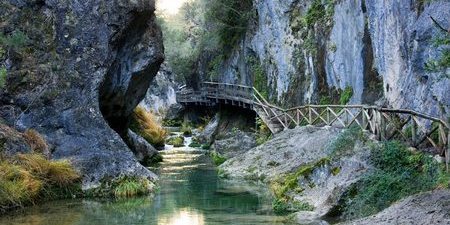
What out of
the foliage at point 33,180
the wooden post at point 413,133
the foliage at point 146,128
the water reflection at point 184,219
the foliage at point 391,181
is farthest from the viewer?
the foliage at point 146,128

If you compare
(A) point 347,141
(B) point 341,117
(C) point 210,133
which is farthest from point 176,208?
(C) point 210,133

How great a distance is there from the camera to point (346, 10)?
25.3 m

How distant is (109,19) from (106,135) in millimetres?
4609

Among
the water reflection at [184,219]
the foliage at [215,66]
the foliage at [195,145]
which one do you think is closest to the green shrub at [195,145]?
the foliage at [195,145]

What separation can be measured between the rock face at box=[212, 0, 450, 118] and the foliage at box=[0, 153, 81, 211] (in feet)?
32.2

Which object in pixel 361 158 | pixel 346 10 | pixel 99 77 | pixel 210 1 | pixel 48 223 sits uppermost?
pixel 210 1

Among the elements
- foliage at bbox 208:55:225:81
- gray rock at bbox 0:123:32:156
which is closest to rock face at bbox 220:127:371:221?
gray rock at bbox 0:123:32:156

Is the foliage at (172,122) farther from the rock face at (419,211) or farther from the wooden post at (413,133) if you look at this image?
the rock face at (419,211)

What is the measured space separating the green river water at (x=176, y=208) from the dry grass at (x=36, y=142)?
2.00 meters

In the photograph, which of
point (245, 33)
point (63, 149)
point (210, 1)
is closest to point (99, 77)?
point (63, 149)

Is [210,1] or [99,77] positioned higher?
[210,1]

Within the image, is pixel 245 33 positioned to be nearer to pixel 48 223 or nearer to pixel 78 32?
pixel 78 32

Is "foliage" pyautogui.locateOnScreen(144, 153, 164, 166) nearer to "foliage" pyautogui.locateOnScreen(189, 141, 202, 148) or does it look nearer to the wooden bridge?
the wooden bridge

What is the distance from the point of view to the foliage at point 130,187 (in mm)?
17016
